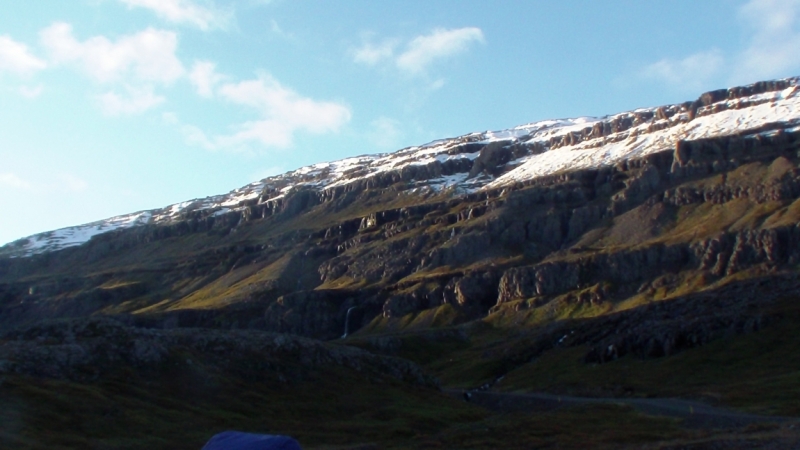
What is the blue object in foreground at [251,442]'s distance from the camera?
71.1 feet

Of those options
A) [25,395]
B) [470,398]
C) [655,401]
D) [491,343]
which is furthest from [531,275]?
[25,395]

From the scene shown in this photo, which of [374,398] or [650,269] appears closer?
[374,398]

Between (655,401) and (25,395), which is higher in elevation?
(25,395)

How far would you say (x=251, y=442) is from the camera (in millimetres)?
21922

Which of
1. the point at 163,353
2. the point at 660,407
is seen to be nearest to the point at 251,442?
the point at 660,407

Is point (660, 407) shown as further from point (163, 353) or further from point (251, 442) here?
point (251, 442)

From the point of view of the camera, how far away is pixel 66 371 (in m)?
64.3

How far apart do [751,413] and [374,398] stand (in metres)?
34.4

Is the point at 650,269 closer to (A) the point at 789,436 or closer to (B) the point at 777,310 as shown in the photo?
(B) the point at 777,310

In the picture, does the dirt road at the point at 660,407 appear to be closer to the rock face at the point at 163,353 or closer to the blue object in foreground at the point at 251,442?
the rock face at the point at 163,353

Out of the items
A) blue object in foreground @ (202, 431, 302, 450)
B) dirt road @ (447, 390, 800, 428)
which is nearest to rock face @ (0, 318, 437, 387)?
dirt road @ (447, 390, 800, 428)

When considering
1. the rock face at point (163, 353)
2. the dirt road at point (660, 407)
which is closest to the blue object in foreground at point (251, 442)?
the dirt road at point (660, 407)

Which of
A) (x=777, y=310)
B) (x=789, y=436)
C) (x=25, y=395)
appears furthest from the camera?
(x=777, y=310)

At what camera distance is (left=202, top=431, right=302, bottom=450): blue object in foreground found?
21.7m
